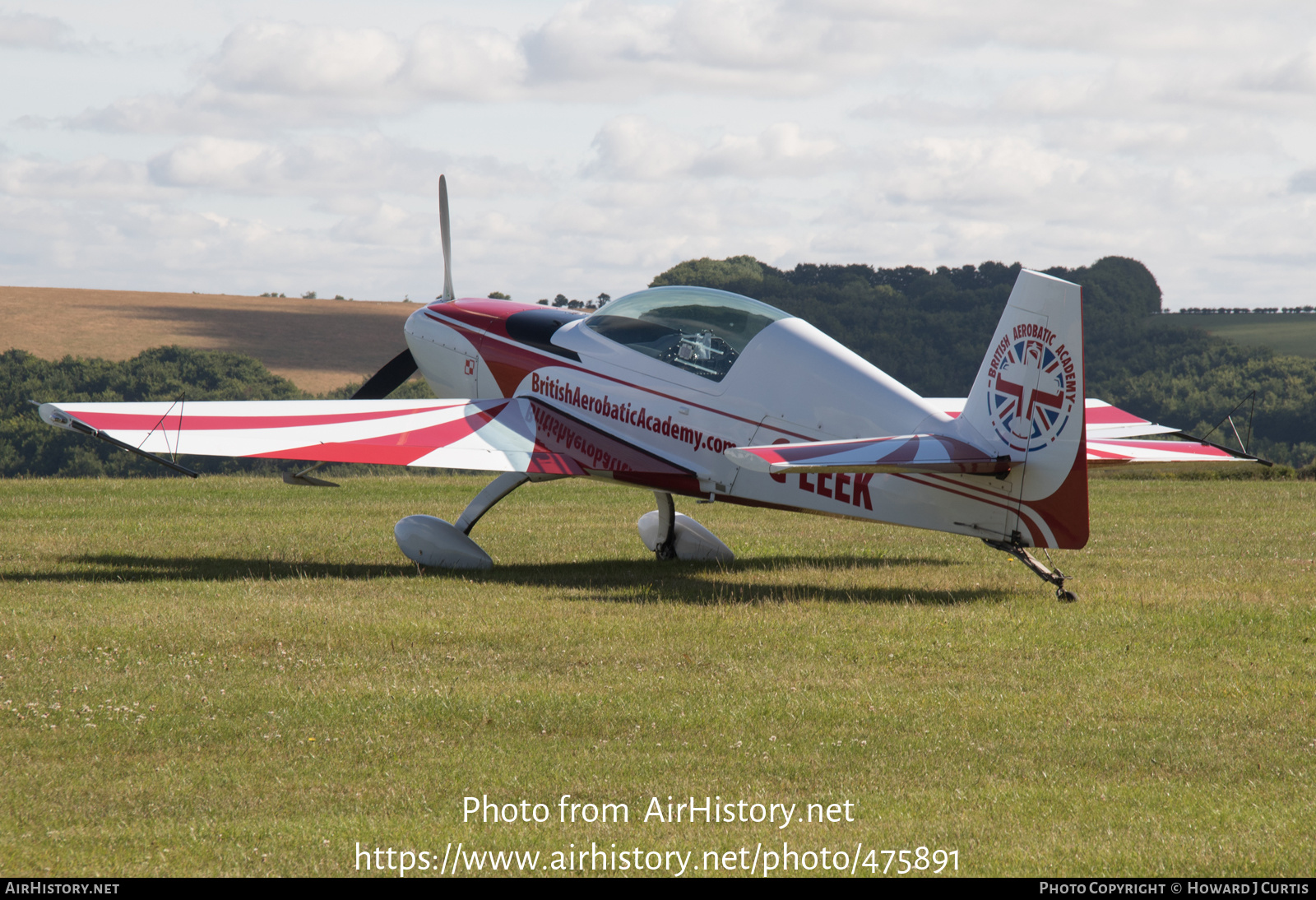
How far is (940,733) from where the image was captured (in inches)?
248

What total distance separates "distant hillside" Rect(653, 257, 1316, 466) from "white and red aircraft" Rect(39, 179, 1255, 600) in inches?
1807

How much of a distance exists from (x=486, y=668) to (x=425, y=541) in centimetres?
465

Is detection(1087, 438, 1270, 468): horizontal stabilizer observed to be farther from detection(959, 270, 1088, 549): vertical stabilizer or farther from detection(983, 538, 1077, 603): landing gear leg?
detection(959, 270, 1088, 549): vertical stabilizer

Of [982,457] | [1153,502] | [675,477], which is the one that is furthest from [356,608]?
[1153,502]

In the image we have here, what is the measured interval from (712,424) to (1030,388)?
295 centimetres

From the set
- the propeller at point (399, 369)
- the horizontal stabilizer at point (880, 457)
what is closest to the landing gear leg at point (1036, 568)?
the horizontal stabilizer at point (880, 457)

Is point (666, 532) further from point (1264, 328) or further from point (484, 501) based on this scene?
point (1264, 328)

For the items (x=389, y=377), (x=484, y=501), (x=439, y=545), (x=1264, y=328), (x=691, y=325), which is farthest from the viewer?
(x=1264, y=328)

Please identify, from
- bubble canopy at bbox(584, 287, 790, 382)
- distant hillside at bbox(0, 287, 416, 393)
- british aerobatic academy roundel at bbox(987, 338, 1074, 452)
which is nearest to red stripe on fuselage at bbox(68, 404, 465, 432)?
bubble canopy at bbox(584, 287, 790, 382)

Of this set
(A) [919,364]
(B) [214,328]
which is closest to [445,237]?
(B) [214,328]

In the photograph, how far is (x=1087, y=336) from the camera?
238 feet

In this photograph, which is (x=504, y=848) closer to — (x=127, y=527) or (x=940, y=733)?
(x=940, y=733)

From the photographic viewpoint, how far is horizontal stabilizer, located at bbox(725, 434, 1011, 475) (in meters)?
8.86

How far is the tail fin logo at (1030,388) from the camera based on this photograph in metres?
9.10
